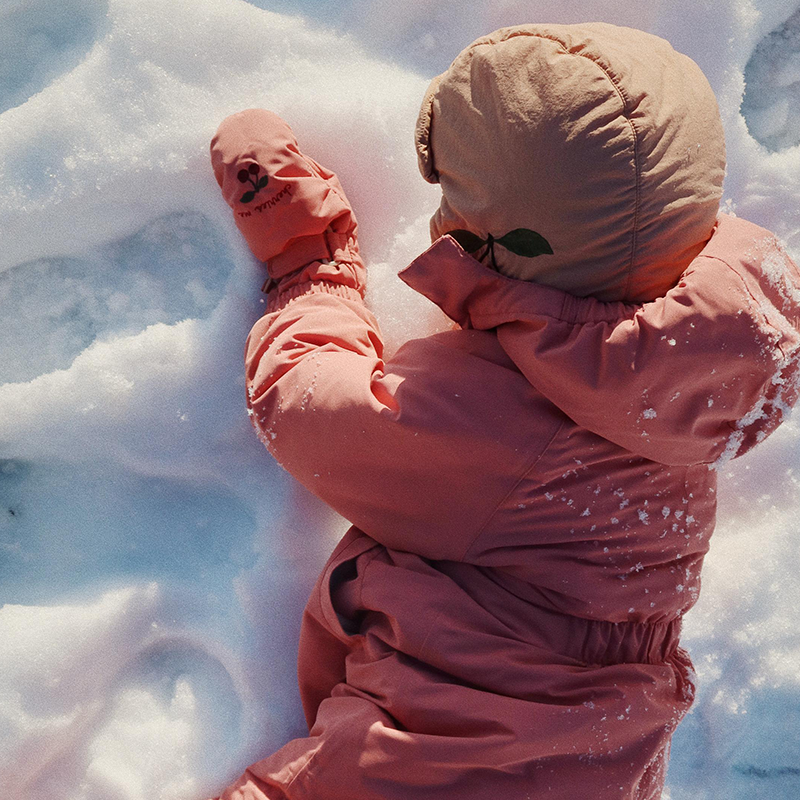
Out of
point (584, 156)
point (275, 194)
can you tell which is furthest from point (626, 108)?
point (275, 194)

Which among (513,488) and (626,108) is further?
(513,488)

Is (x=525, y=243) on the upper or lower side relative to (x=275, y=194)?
upper

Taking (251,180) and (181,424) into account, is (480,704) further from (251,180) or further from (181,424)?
(251,180)

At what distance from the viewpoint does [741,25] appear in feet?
4.00

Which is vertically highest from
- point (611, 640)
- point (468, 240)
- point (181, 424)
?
point (468, 240)

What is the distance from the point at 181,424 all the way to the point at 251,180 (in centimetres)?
35

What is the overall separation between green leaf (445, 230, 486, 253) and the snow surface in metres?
0.34

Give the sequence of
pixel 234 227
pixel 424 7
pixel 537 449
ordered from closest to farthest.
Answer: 1. pixel 537 449
2. pixel 234 227
3. pixel 424 7

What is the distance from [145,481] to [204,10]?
0.69m

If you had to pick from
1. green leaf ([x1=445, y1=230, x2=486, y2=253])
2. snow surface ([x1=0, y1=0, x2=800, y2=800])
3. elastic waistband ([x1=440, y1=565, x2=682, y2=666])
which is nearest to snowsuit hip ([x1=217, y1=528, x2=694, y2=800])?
elastic waistband ([x1=440, y1=565, x2=682, y2=666])

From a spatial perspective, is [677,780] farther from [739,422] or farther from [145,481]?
[145,481]

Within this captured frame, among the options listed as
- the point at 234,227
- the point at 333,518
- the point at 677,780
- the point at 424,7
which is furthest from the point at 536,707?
the point at 424,7

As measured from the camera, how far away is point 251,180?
3.29 feet

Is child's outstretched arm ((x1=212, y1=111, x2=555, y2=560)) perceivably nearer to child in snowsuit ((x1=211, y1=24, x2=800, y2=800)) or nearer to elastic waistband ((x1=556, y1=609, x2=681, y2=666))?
child in snowsuit ((x1=211, y1=24, x2=800, y2=800))
